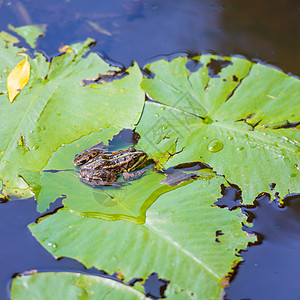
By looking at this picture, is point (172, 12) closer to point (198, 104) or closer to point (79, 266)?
point (198, 104)

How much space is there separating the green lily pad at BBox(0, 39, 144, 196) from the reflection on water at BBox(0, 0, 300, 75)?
565mm

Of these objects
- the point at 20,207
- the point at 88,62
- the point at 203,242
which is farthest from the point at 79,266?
the point at 88,62

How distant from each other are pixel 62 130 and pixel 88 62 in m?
0.98

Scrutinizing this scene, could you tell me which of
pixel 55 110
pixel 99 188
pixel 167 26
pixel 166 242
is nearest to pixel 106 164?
pixel 99 188

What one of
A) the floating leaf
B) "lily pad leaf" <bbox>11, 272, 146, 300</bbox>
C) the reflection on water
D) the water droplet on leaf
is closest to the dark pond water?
the reflection on water

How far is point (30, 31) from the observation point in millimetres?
3973

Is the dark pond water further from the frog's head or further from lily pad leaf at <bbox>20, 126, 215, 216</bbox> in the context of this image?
lily pad leaf at <bbox>20, 126, 215, 216</bbox>

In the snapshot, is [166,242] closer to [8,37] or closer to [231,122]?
[231,122]

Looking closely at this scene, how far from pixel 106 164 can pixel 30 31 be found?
7.71 feet

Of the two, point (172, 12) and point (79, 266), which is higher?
point (172, 12)

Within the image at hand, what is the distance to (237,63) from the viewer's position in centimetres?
338

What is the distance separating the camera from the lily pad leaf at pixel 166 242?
214 centimetres

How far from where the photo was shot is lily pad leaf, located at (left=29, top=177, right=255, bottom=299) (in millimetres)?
2137

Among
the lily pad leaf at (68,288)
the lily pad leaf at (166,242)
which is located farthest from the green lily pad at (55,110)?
the lily pad leaf at (68,288)
